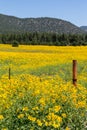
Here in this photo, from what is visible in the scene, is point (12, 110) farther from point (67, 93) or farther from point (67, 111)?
point (67, 93)

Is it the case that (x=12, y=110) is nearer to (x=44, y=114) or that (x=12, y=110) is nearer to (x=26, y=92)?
(x=44, y=114)

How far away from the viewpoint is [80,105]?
8438 mm

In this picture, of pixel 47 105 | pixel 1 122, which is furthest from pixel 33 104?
pixel 1 122

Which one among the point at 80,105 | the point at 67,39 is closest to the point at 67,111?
the point at 80,105

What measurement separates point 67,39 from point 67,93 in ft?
373

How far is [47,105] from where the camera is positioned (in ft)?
27.1

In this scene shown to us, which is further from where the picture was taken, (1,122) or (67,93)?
(67,93)

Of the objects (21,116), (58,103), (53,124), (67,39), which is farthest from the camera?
(67,39)

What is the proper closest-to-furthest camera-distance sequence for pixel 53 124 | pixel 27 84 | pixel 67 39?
pixel 53 124 → pixel 27 84 → pixel 67 39

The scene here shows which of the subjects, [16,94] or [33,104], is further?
[16,94]

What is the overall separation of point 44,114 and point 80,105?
935mm

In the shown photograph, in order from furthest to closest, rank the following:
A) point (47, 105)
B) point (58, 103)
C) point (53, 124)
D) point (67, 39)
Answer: point (67, 39) < point (58, 103) < point (47, 105) < point (53, 124)

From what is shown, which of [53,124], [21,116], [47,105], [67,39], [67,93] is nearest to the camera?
[53,124]

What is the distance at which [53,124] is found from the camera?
6926 mm
